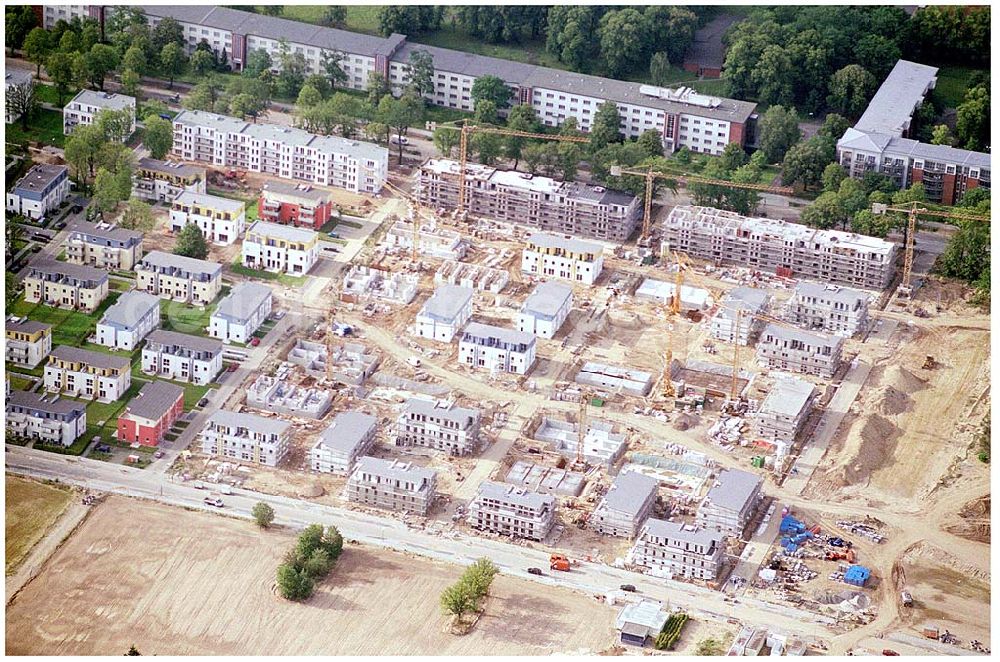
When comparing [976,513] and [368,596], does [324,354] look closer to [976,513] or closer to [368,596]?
[368,596]

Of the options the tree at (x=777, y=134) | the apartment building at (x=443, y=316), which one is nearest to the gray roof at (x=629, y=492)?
the apartment building at (x=443, y=316)

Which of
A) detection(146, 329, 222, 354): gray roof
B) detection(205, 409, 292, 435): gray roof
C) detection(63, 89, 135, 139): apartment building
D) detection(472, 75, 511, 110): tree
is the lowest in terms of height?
detection(205, 409, 292, 435): gray roof

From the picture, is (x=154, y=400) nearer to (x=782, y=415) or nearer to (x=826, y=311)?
(x=782, y=415)

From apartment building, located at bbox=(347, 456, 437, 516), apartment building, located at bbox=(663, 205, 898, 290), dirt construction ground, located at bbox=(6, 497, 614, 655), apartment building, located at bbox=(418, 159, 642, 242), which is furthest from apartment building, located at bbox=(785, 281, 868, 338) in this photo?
dirt construction ground, located at bbox=(6, 497, 614, 655)

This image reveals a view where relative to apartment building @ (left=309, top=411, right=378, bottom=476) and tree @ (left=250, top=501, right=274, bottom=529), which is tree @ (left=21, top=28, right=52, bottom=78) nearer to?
apartment building @ (left=309, top=411, right=378, bottom=476)

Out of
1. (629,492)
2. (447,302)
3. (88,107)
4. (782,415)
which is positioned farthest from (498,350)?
Result: (88,107)

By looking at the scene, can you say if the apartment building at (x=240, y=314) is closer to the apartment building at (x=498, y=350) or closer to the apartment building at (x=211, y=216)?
the apartment building at (x=211, y=216)
